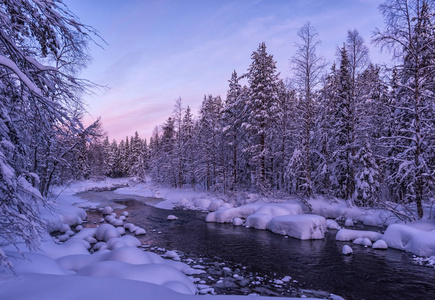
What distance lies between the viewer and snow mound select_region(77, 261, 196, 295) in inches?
226

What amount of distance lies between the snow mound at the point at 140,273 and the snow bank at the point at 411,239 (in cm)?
990

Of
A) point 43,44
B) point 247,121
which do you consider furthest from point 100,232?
point 247,121

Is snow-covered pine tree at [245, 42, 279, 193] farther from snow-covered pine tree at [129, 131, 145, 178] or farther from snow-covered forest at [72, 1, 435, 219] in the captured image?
snow-covered pine tree at [129, 131, 145, 178]

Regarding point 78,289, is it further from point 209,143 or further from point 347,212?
A: point 209,143

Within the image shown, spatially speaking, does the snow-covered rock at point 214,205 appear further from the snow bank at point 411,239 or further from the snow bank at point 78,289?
the snow bank at point 78,289

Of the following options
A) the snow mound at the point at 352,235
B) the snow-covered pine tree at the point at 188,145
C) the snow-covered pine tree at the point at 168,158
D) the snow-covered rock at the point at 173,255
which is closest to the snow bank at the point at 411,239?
the snow mound at the point at 352,235

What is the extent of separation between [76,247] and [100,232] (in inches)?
152

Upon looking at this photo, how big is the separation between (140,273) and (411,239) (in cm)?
1139

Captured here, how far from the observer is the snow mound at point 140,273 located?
575 centimetres

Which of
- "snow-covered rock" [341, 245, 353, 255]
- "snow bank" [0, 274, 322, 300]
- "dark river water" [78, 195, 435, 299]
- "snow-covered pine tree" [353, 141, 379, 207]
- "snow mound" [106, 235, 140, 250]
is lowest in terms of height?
"dark river water" [78, 195, 435, 299]

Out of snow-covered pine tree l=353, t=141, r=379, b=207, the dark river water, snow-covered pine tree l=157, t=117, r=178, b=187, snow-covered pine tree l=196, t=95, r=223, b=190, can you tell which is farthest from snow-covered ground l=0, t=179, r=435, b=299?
snow-covered pine tree l=157, t=117, r=178, b=187

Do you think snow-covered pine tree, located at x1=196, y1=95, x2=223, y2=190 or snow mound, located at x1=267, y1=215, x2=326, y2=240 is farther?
snow-covered pine tree, located at x1=196, y1=95, x2=223, y2=190

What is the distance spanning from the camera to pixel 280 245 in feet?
40.8

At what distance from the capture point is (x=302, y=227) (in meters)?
13.6
